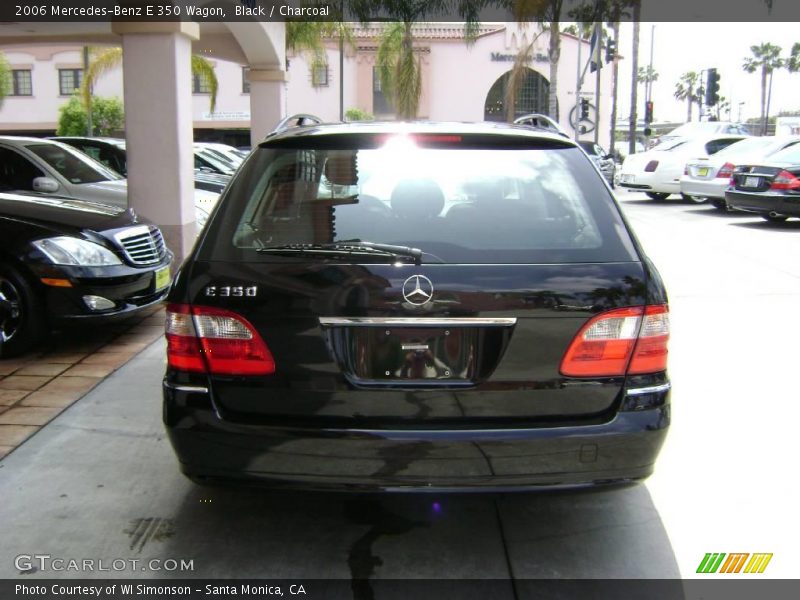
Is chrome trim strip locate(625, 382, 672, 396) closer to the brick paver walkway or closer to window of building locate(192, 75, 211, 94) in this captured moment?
the brick paver walkway

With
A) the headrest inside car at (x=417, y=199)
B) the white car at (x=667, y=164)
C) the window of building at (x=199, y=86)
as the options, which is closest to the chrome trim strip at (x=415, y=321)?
the headrest inside car at (x=417, y=199)

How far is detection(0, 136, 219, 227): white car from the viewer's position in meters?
8.98

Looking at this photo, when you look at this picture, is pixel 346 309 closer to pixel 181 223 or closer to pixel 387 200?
pixel 387 200

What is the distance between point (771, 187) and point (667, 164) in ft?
15.9

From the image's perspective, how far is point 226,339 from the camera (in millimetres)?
2867

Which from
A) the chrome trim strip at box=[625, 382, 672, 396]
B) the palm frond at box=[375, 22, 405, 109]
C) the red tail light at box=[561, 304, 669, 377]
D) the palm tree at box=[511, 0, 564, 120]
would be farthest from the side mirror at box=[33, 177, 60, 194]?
the palm frond at box=[375, 22, 405, 109]

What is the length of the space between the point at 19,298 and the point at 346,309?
3.93 m

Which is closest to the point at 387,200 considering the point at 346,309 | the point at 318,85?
the point at 346,309

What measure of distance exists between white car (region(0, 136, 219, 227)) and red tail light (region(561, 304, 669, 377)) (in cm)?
652

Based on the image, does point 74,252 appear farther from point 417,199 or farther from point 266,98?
point 266,98

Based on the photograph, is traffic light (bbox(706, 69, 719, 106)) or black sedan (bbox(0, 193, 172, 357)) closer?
black sedan (bbox(0, 193, 172, 357))

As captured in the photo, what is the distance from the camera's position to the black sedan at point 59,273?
5785mm

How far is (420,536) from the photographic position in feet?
11.1

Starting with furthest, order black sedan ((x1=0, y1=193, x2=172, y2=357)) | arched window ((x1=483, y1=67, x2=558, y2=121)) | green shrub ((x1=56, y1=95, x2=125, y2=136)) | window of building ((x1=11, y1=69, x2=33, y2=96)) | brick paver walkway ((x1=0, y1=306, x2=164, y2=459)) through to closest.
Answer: arched window ((x1=483, y1=67, x2=558, y2=121)) < window of building ((x1=11, y1=69, x2=33, y2=96)) < green shrub ((x1=56, y1=95, x2=125, y2=136)) < black sedan ((x1=0, y1=193, x2=172, y2=357)) < brick paver walkway ((x1=0, y1=306, x2=164, y2=459))
